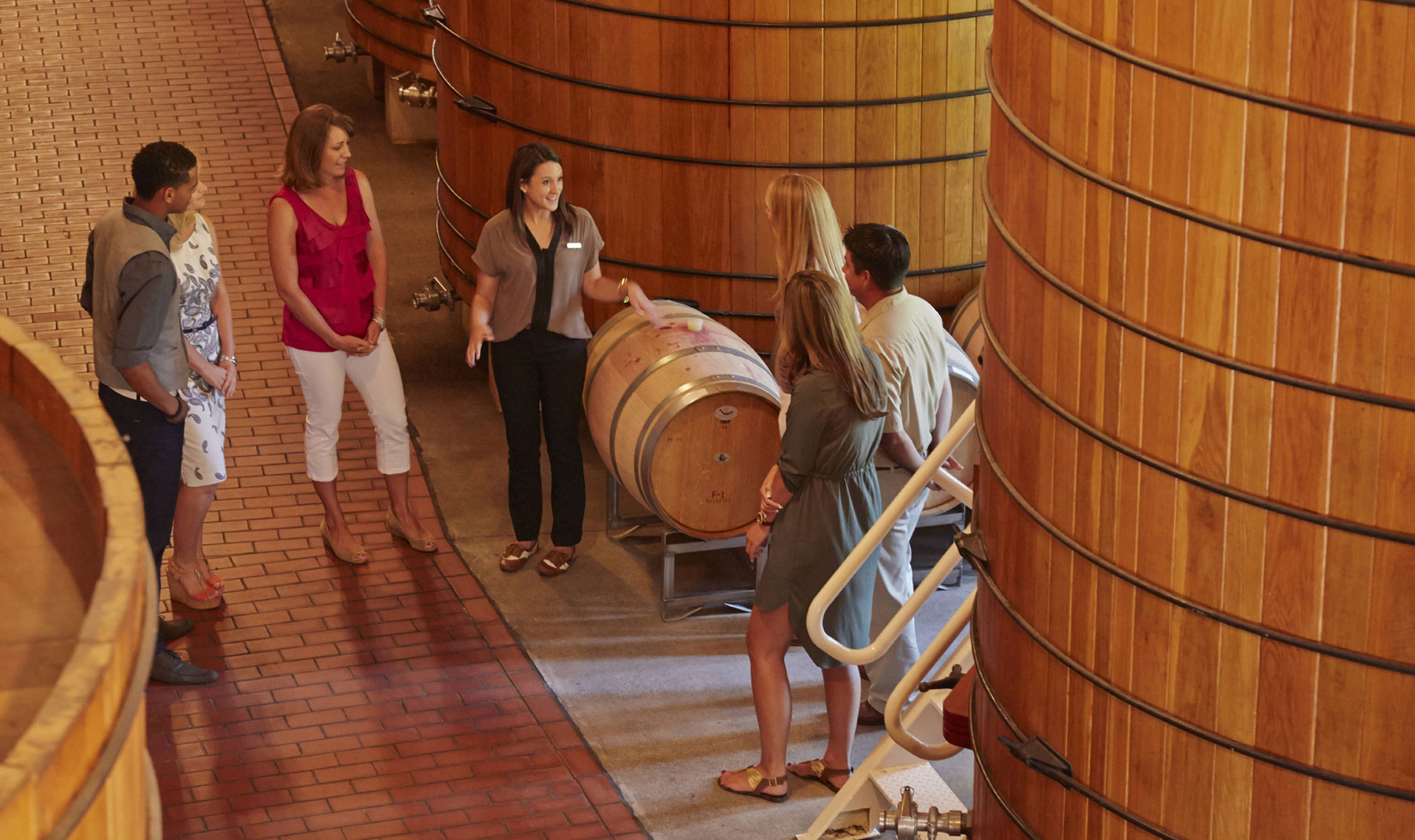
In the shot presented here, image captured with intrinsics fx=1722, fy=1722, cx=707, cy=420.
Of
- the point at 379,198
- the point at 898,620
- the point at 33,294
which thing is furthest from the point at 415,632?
the point at 379,198

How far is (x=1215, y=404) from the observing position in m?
3.32

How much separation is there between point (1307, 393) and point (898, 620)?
226 centimetres

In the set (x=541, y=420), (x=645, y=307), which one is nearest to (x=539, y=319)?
(x=645, y=307)

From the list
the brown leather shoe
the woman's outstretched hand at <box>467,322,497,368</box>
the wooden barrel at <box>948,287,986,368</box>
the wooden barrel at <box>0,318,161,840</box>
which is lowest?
the brown leather shoe

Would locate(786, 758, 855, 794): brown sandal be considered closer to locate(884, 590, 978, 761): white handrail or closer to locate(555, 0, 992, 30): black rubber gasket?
locate(884, 590, 978, 761): white handrail

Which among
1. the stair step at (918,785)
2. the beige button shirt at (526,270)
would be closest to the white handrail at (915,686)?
the stair step at (918,785)

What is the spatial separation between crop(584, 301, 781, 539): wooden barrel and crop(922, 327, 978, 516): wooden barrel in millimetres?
723

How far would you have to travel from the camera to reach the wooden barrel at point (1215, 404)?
308 centimetres

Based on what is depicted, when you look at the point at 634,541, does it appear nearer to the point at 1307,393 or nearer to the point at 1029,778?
the point at 1029,778

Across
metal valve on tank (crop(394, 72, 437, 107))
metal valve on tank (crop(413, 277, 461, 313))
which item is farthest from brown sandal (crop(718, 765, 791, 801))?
metal valve on tank (crop(394, 72, 437, 107))

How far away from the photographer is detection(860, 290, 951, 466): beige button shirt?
591cm

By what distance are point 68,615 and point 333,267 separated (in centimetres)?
482

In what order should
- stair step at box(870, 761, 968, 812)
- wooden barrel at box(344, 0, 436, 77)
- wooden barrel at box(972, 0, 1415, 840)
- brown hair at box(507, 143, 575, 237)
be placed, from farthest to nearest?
wooden barrel at box(344, 0, 436, 77) < brown hair at box(507, 143, 575, 237) < stair step at box(870, 761, 968, 812) < wooden barrel at box(972, 0, 1415, 840)

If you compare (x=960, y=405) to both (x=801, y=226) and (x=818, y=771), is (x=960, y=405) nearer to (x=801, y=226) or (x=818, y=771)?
(x=801, y=226)
